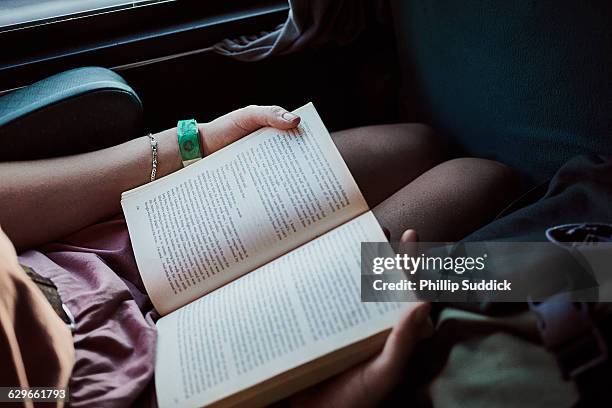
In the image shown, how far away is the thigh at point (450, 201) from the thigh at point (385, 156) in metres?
0.04

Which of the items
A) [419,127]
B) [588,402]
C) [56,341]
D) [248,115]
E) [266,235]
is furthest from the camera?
[419,127]

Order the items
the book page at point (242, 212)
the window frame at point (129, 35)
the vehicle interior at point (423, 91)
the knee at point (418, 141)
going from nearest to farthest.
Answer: the vehicle interior at point (423, 91) < the book page at point (242, 212) < the knee at point (418, 141) < the window frame at point (129, 35)

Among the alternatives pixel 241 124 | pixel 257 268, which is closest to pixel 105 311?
pixel 257 268

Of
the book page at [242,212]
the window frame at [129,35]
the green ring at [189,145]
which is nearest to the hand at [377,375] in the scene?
the book page at [242,212]

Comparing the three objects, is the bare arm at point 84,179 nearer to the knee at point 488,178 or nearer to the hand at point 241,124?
the hand at point 241,124

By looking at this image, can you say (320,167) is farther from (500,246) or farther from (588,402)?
(588,402)

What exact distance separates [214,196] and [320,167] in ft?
0.51

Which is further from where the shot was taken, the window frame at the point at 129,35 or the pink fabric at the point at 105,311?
the window frame at the point at 129,35

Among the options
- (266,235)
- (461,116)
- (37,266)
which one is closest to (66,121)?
(37,266)

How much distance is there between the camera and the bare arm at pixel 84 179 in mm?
803

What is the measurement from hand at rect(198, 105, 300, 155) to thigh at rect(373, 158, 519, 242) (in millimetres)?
207

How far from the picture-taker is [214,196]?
793 millimetres

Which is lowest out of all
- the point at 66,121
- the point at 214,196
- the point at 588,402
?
the point at 588,402

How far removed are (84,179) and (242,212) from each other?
0.27 m
